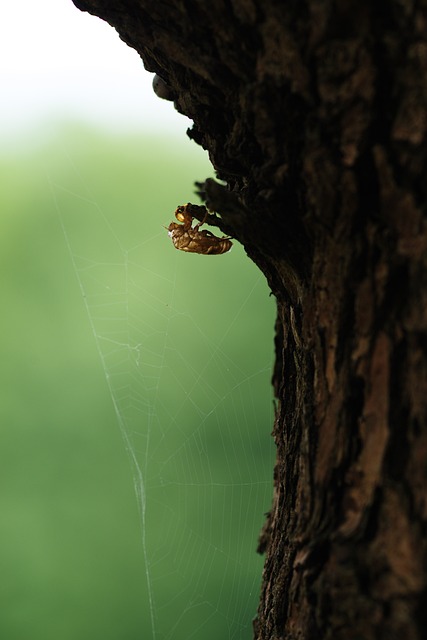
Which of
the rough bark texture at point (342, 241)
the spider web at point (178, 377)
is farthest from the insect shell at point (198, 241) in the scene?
the spider web at point (178, 377)

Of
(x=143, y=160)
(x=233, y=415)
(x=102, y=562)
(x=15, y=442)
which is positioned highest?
(x=143, y=160)

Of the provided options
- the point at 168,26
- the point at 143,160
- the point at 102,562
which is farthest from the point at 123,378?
the point at 168,26

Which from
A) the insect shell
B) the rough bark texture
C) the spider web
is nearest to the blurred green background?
the spider web

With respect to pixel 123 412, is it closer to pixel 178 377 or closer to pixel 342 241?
pixel 178 377

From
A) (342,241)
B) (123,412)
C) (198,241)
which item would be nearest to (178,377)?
(123,412)

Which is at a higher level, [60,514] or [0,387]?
[0,387]

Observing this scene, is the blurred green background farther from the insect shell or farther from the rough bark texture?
the rough bark texture

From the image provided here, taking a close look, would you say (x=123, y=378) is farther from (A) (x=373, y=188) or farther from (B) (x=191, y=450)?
(A) (x=373, y=188)
